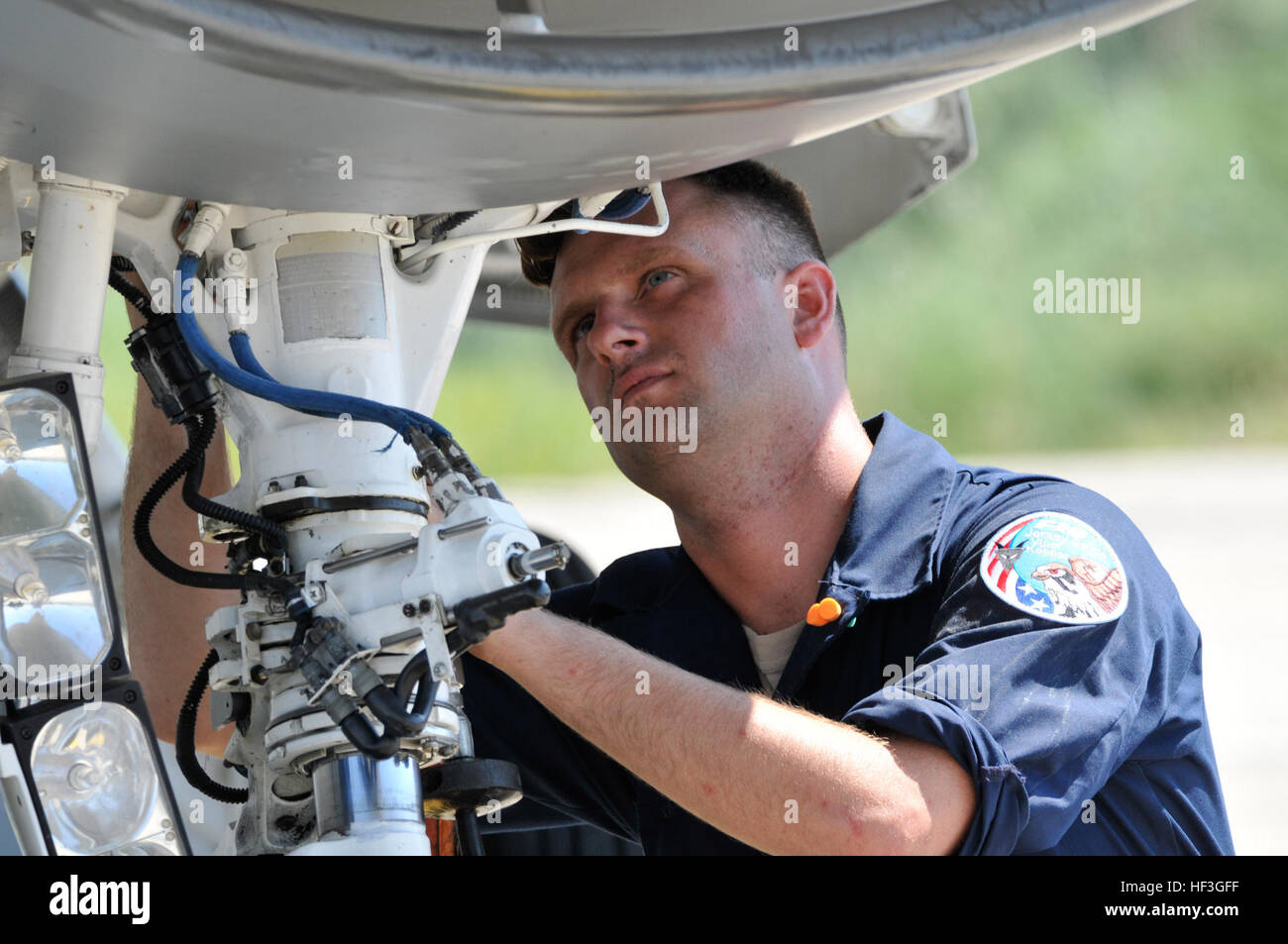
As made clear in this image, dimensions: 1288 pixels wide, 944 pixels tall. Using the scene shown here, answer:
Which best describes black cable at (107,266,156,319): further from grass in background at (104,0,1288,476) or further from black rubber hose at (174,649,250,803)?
grass in background at (104,0,1288,476)

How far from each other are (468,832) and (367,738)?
0.69 feet

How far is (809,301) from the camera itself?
6.64 feet

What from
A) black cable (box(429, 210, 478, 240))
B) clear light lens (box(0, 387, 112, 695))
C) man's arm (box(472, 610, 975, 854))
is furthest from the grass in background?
clear light lens (box(0, 387, 112, 695))

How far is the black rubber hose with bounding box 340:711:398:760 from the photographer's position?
3.82 ft

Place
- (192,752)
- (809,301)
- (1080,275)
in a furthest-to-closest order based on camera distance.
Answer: (1080,275)
(809,301)
(192,752)

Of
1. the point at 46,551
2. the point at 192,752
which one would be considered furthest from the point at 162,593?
the point at 46,551

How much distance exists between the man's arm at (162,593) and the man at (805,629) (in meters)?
0.32

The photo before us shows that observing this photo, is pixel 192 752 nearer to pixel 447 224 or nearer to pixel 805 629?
pixel 447 224

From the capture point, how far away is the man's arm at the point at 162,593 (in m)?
1.79

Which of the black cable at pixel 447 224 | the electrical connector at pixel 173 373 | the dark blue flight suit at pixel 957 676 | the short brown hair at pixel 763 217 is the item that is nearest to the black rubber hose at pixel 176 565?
the electrical connector at pixel 173 373

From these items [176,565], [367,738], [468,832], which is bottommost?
[468,832]

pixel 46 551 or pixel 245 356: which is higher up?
pixel 245 356

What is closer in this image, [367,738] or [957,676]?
[367,738]

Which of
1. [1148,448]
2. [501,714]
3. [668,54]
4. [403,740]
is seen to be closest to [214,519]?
[403,740]
